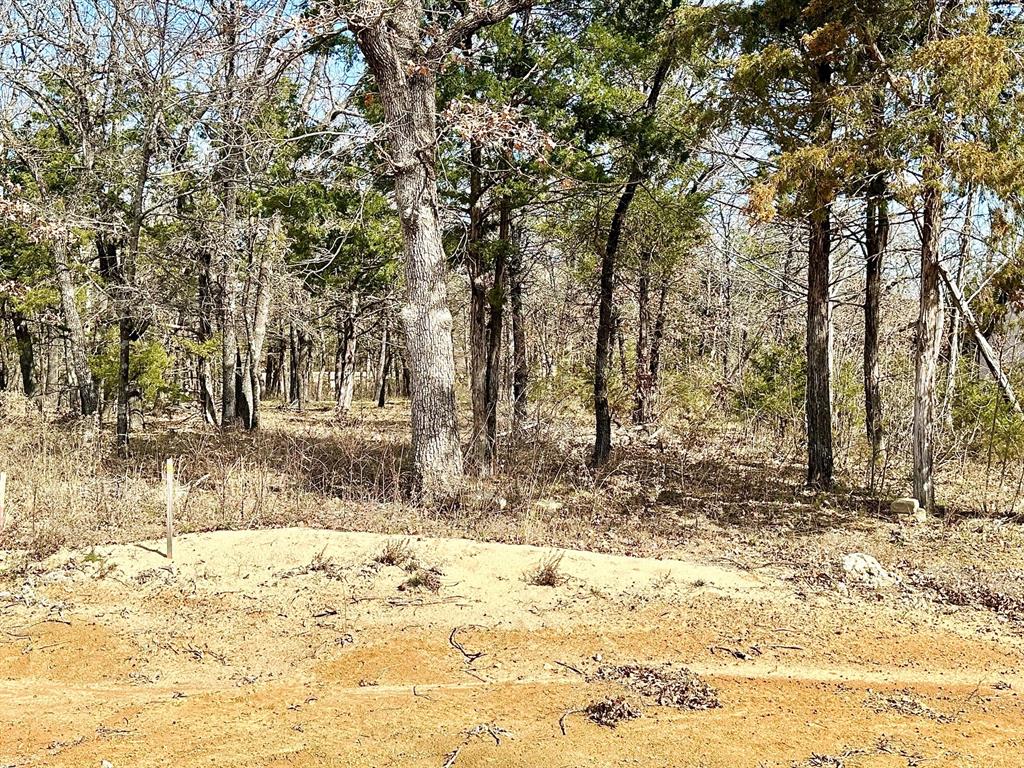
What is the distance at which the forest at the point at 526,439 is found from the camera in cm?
507

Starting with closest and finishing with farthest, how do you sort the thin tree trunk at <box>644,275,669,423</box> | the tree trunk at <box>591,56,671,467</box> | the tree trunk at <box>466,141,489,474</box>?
the tree trunk at <box>466,141,489,474</box> < the tree trunk at <box>591,56,671,467</box> < the thin tree trunk at <box>644,275,669,423</box>

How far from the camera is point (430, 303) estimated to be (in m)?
10.0

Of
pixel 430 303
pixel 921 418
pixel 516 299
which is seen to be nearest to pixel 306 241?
pixel 516 299

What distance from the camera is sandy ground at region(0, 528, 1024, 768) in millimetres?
4301

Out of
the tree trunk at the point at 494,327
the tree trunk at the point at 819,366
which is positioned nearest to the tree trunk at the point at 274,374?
the tree trunk at the point at 494,327

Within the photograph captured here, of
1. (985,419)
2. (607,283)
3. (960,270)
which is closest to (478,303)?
(607,283)

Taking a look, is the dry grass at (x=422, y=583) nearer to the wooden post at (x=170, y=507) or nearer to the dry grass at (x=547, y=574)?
the dry grass at (x=547, y=574)

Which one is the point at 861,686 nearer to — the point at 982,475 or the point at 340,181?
the point at 982,475

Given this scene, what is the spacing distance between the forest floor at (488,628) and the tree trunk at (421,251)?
592 mm

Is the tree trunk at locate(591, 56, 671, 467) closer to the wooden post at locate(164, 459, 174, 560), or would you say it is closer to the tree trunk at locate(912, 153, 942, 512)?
the tree trunk at locate(912, 153, 942, 512)

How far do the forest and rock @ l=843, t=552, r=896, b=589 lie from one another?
0.14 feet

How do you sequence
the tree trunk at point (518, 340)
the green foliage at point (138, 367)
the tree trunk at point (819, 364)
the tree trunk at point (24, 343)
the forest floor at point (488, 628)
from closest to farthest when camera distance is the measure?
the forest floor at point (488, 628), the tree trunk at point (819, 364), the tree trunk at point (518, 340), the green foliage at point (138, 367), the tree trunk at point (24, 343)

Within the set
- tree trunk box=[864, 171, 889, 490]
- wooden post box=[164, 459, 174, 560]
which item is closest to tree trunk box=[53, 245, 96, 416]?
wooden post box=[164, 459, 174, 560]

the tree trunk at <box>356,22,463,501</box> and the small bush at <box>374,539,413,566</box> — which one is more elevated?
the tree trunk at <box>356,22,463,501</box>
